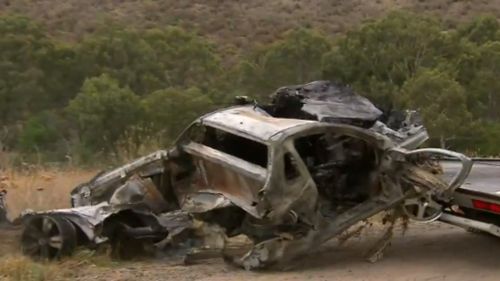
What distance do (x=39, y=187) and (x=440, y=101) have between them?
11722 millimetres

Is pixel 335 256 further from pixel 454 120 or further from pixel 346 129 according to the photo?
pixel 454 120

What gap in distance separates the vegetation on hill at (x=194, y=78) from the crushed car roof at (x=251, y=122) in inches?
365

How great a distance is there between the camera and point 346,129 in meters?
7.80

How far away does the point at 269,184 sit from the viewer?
7461 mm

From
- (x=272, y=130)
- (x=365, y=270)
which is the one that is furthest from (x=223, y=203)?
(x=365, y=270)

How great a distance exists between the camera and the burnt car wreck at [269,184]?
301 inches

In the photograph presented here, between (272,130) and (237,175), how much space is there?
0.57 meters

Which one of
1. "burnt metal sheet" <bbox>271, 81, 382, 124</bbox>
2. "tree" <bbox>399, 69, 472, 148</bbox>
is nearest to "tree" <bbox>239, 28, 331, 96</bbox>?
"tree" <bbox>399, 69, 472, 148</bbox>

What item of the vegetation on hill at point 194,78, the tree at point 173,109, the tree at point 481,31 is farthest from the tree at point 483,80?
the tree at point 173,109

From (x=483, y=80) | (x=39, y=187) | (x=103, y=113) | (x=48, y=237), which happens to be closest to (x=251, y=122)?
(x=48, y=237)

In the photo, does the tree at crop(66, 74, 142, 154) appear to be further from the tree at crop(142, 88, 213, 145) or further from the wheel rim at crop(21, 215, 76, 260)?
the wheel rim at crop(21, 215, 76, 260)

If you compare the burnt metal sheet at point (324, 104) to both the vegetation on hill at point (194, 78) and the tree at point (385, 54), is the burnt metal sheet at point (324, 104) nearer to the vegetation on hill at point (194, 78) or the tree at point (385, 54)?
the vegetation on hill at point (194, 78)

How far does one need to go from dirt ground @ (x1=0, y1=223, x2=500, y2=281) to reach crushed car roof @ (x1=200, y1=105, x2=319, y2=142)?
1.24 meters

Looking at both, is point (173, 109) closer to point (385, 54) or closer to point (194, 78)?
point (194, 78)
